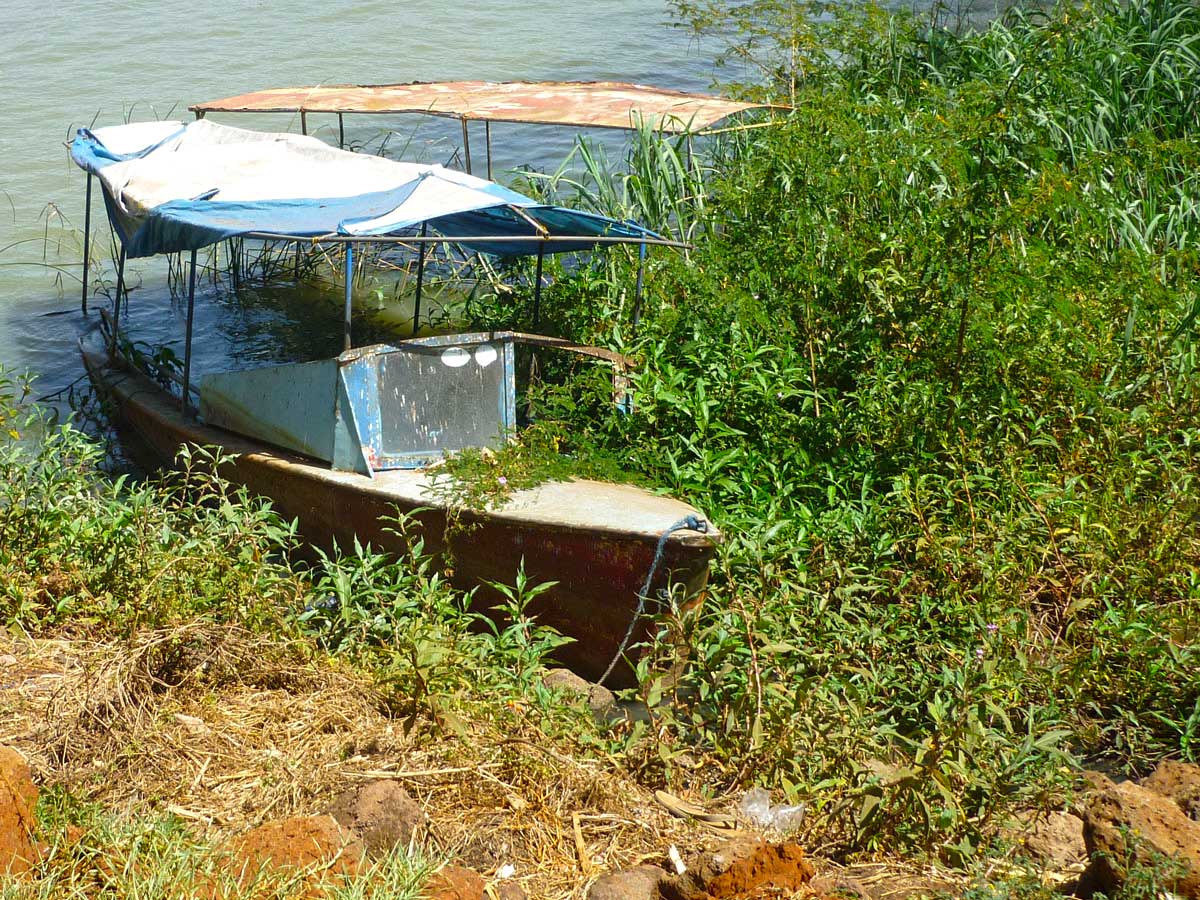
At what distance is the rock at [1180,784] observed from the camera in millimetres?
3529

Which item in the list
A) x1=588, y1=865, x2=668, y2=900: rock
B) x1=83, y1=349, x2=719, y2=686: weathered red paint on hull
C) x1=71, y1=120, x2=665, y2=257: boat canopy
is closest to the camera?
x1=588, y1=865, x2=668, y2=900: rock

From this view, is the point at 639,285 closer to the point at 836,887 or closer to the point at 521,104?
the point at 521,104

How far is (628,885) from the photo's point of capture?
317cm

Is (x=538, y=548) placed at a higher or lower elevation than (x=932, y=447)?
lower

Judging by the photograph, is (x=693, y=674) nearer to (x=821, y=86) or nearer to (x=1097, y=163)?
(x=1097, y=163)

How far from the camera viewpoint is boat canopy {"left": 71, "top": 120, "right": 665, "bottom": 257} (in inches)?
227

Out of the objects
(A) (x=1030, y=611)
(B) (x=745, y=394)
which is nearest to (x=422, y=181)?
(B) (x=745, y=394)

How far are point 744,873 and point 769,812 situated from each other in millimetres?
564

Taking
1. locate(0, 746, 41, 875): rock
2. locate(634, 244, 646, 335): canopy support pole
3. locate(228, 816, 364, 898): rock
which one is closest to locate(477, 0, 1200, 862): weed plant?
locate(634, 244, 646, 335): canopy support pole

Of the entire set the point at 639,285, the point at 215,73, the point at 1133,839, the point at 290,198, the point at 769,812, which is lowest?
the point at 769,812

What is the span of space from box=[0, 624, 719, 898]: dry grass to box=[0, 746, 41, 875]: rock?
382 mm

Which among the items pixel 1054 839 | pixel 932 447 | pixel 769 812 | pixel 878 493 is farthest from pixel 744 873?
pixel 932 447

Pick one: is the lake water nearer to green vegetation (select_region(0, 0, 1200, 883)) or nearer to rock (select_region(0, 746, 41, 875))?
green vegetation (select_region(0, 0, 1200, 883))

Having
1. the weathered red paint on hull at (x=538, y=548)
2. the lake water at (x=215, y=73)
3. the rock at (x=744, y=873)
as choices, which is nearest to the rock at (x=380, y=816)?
the rock at (x=744, y=873)
